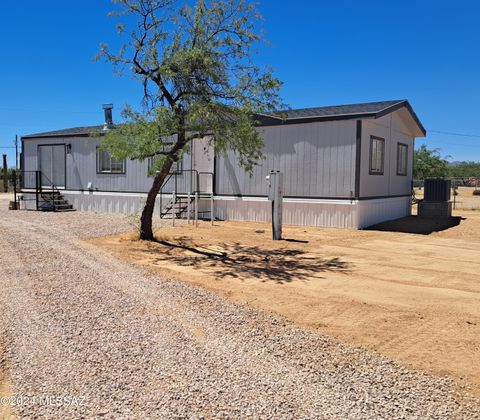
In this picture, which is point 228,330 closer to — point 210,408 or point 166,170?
point 210,408

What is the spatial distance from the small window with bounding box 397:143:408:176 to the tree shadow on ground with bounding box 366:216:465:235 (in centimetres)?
184

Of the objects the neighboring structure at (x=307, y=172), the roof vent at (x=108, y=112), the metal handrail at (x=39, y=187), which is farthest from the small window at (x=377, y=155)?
the metal handrail at (x=39, y=187)

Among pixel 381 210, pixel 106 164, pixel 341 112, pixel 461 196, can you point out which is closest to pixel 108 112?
pixel 106 164

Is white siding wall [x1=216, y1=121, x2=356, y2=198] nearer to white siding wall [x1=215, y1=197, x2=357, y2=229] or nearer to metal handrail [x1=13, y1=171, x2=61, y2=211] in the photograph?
white siding wall [x1=215, y1=197, x2=357, y2=229]

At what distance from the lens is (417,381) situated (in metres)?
3.49

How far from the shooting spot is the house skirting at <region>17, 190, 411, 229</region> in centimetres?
1355

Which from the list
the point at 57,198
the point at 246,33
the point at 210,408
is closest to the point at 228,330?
the point at 210,408

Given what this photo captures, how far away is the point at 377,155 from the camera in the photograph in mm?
14742

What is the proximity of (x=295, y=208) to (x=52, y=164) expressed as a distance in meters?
11.5

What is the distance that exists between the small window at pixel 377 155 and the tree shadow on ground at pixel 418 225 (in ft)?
5.75

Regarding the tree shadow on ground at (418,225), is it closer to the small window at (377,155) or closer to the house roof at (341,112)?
the small window at (377,155)

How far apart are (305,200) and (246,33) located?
603 cm

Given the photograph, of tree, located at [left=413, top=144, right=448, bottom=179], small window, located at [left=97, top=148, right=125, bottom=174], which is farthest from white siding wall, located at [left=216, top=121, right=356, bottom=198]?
tree, located at [left=413, top=144, right=448, bottom=179]

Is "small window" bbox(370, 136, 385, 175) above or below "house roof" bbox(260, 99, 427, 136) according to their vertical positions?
below
